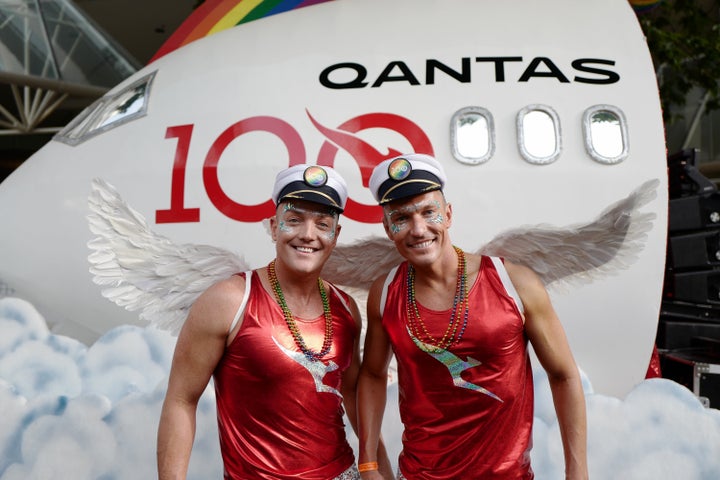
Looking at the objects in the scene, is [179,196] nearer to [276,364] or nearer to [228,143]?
[228,143]

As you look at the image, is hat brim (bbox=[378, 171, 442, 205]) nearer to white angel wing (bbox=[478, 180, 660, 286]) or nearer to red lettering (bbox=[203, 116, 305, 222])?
white angel wing (bbox=[478, 180, 660, 286])

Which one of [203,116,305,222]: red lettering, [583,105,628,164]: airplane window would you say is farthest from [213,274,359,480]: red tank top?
[583,105,628,164]: airplane window

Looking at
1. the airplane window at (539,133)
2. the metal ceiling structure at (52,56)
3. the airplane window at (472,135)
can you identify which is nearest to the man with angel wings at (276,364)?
the airplane window at (472,135)

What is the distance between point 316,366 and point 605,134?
291cm

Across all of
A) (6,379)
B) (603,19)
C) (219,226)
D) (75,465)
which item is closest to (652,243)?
(603,19)

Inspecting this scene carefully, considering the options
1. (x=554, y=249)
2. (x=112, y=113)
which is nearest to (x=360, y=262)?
(x=554, y=249)

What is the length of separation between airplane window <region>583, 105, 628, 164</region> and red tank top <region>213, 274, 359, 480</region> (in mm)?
2737

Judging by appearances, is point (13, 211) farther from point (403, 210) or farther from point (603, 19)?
point (603, 19)

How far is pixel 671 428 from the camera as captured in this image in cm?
379

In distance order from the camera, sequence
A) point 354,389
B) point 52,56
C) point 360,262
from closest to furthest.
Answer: point 354,389, point 360,262, point 52,56

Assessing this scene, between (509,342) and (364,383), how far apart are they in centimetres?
61

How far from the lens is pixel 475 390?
2434mm

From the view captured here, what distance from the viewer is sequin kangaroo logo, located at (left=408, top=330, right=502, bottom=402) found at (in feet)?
7.93

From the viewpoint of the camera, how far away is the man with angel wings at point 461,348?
242 cm
